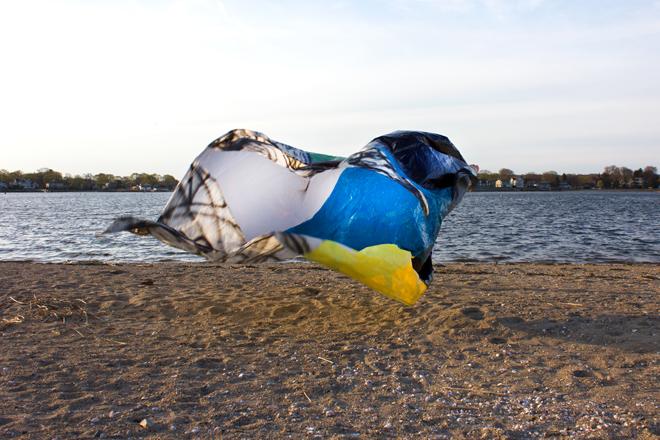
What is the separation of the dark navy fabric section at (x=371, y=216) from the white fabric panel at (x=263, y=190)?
0.61ft

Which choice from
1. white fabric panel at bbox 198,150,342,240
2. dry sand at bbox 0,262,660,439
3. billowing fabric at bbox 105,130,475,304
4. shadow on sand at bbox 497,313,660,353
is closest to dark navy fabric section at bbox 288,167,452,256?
billowing fabric at bbox 105,130,475,304

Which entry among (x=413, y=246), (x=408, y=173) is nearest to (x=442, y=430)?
(x=413, y=246)

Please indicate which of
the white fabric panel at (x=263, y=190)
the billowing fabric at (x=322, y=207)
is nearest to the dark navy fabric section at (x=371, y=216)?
the billowing fabric at (x=322, y=207)

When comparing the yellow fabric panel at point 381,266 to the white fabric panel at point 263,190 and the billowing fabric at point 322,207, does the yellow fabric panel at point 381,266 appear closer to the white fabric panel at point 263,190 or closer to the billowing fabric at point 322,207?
the billowing fabric at point 322,207

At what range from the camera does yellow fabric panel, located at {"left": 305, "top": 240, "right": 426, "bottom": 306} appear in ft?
19.0

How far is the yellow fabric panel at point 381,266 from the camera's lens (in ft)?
19.0

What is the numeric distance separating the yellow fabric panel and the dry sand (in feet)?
2.29

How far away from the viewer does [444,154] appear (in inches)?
307

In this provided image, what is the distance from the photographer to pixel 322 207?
6570 millimetres

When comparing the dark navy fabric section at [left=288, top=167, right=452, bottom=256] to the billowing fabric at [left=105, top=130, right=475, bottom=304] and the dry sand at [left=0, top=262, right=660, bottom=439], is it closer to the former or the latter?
the billowing fabric at [left=105, top=130, right=475, bottom=304]

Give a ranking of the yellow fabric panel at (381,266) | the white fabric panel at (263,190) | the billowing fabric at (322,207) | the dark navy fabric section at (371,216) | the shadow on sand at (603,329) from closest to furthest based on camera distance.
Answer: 1. the yellow fabric panel at (381,266)
2. the billowing fabric at (322,207)
3. the dark navy fabric section at (371,216)
4. the shadow on sand at (603,329)
5. the white fabric panel at (263,190)

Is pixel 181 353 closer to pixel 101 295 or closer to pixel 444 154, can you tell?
pixel 101 295

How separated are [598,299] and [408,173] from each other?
3809mm

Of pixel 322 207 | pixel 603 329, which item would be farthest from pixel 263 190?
pixel 603 329
